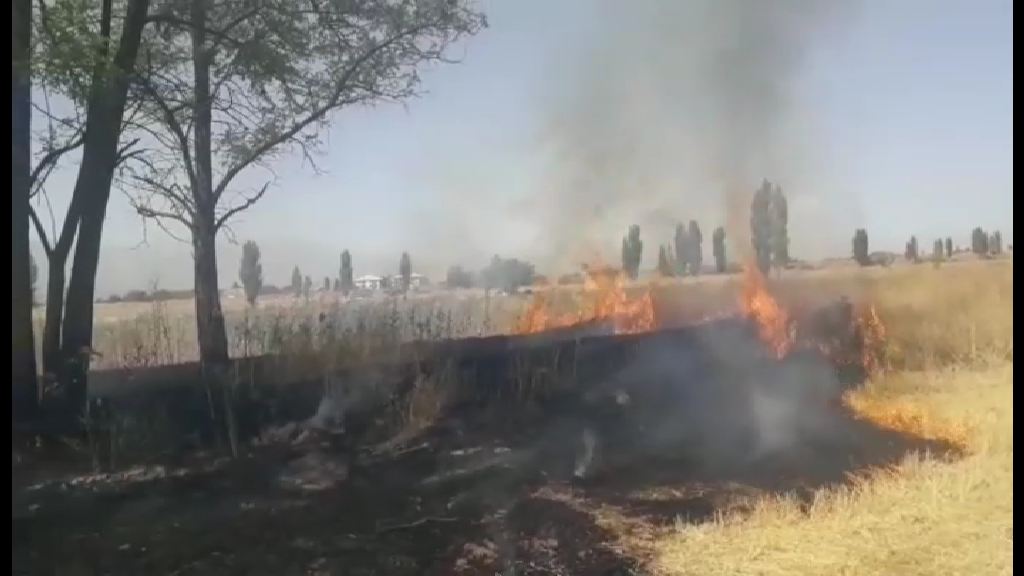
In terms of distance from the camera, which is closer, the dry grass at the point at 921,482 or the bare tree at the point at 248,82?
the dry grass at the point at 921,482

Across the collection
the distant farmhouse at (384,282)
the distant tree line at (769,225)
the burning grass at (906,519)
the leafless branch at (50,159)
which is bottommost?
the burning grass at (906,519)

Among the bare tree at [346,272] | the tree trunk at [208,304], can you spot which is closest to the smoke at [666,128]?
the bare tree at [346,272]

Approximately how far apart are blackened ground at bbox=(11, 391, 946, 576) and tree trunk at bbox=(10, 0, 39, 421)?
193mm

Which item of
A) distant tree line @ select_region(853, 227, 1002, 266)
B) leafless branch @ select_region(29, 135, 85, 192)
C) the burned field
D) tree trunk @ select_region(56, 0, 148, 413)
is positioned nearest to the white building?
the burned field

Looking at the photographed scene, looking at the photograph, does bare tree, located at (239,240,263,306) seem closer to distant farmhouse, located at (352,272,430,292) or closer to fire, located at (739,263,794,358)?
distant farmhouse, located at (352,272,430,292)

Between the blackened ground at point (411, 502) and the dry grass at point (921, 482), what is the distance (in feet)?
0.13

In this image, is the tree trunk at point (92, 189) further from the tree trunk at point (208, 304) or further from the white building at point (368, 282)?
the white building at point (368, 282)

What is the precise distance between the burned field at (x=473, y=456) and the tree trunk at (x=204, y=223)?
0.09 m

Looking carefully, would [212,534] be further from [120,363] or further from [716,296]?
[716,296]

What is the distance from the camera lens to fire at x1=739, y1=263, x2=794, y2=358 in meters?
1.73

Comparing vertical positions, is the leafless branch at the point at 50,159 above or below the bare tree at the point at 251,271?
above

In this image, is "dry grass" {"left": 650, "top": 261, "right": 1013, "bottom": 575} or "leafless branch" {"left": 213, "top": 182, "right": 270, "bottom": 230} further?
"leafless branch" {"left": 213, "top": 182, "right": 270, "bottom": 230}

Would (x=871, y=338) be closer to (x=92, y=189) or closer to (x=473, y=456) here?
(x=473, y=456)

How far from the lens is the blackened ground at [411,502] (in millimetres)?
1643
